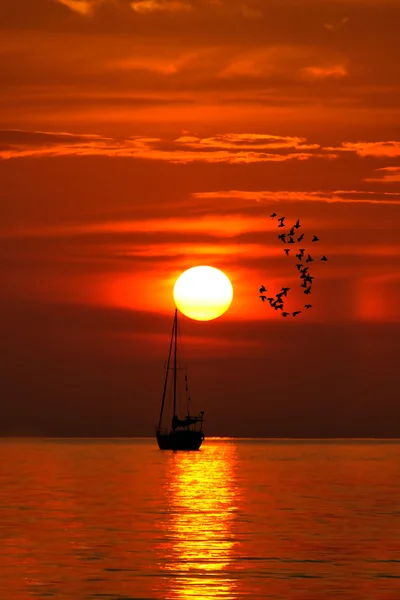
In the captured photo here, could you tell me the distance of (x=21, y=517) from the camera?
97.2 metres

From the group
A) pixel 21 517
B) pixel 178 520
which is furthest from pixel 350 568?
pixel 21 517

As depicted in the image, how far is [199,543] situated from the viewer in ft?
259

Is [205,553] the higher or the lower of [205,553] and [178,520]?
the lower

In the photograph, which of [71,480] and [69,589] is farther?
[71,480]

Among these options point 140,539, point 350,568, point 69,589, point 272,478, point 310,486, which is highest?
point 272,478

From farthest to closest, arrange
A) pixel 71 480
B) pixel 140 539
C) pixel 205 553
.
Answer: pixel 71 480 < pixel 140 539 < pixel 205 553

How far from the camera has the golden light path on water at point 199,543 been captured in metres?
60.7

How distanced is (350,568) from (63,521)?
104ft

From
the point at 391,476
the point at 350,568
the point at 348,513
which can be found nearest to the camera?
the point at 350,568

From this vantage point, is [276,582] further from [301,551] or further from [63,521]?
[63,521]

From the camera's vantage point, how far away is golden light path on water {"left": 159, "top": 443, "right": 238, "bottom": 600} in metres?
60.7

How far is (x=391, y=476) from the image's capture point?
186 metres

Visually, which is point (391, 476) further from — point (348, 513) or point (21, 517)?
point (21, 517)

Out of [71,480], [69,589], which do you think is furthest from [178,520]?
[71,480]
